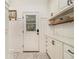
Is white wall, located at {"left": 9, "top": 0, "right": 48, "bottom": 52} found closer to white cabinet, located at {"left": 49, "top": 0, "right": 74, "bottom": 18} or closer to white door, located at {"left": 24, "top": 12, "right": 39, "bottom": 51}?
white door, located at {"left": 24, "top": 12, "right": 39, "bottom": 51}

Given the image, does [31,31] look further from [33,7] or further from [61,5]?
[61,5]

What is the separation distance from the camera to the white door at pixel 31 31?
7.43 metres

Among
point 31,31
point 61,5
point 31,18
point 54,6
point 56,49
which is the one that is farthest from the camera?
point 31,18

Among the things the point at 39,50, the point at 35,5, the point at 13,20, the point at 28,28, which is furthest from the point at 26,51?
the point at 35,5

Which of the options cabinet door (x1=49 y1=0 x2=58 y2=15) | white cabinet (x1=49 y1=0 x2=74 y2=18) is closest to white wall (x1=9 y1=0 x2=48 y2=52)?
cabinet door (x1=49 y1=0 x2=58 y2=15)

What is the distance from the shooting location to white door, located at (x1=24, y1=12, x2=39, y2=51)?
7.43m

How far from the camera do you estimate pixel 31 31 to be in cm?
753

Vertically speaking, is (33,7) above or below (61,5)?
above

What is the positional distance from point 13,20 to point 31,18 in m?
1.08

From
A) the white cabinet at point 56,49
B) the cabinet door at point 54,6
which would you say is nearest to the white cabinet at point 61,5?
the cabinet door at point 54,6

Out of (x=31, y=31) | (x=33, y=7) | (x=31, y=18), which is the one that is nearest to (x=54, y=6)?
(x=33, y=7)

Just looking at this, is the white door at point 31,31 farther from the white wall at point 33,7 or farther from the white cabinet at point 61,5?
the white cabinet at point 61,5

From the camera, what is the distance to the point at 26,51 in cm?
739
